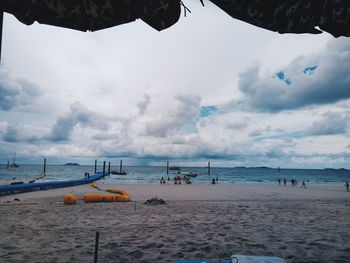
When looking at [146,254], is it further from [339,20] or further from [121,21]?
[339,20]

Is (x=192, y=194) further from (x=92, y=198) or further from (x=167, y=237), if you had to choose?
(x=167, y=237)

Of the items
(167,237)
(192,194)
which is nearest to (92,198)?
(167,237)

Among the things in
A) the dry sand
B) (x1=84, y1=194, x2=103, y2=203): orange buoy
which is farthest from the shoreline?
the dry sand

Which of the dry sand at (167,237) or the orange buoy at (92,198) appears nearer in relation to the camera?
the dry sand at (167,237)

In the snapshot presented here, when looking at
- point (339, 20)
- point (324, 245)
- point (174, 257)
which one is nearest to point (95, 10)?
point (339, 20)

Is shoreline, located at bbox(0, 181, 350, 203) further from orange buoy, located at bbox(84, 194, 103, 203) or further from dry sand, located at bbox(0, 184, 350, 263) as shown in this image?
dry sand, located at bbox(0, 184, 350, 263)

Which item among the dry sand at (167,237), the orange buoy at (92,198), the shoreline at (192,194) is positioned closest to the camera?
the dry sand at (167,237)

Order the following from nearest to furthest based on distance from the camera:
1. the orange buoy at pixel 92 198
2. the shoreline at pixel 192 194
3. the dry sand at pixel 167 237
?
the dry sand at pixel 167 237 < the orange buoy at pixel 92 198 < the shoreline at pixel 192 194

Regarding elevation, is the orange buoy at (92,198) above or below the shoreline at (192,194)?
above

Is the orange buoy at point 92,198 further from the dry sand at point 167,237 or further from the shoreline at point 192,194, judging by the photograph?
the dry sand at point 167,237

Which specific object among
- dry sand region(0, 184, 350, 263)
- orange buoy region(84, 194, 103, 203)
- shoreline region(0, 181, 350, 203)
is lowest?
shoreline region(0, 181, 350, 203)

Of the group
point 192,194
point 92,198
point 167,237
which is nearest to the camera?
point 167,237

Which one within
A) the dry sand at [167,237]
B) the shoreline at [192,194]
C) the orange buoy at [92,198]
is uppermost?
the dry sand at [167,237]

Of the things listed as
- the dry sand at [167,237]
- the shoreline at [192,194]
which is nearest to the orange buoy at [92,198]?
the shoreline at [192,194]
